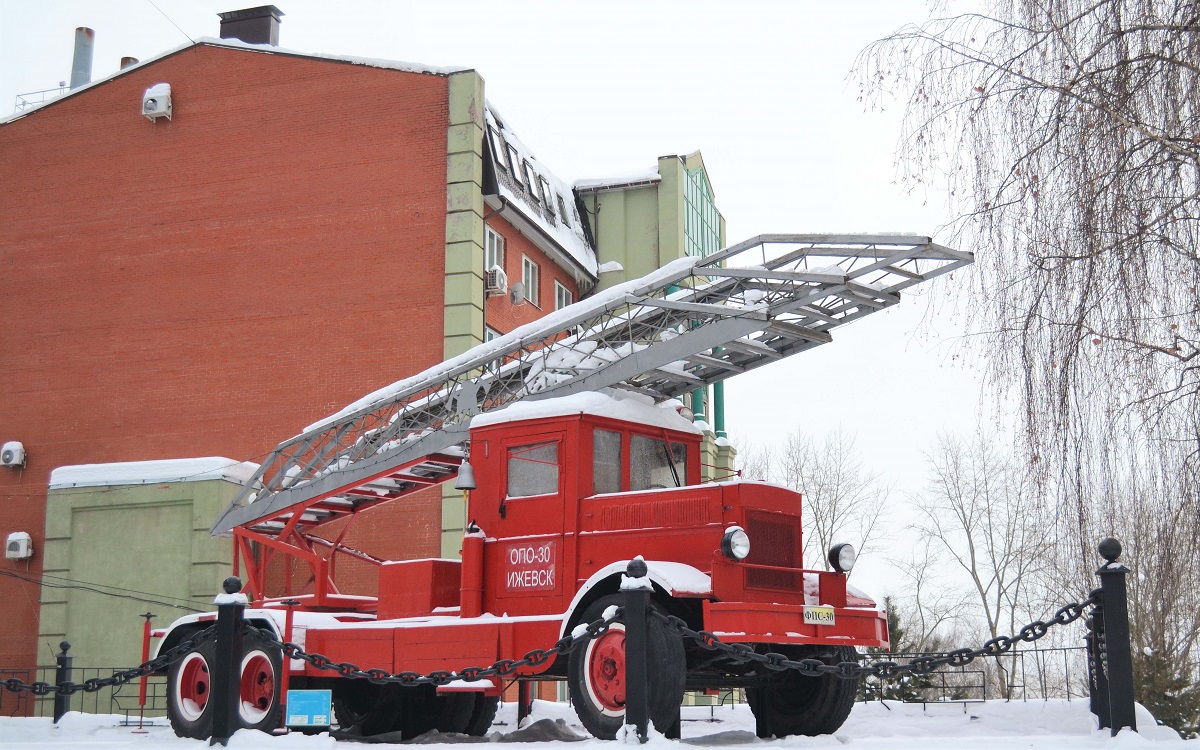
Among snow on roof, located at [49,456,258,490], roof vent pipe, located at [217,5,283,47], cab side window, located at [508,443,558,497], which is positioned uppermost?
roof vent pipe, located at [217,5,283,47]

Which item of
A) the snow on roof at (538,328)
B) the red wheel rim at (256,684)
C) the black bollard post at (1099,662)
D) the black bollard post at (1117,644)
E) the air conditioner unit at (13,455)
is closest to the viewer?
the black bollard post at (1117,644)

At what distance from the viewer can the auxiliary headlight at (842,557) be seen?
1123 cm

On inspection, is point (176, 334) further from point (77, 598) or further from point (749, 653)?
point (749, 653)

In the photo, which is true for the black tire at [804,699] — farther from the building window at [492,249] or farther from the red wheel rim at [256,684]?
the building window at [492,249]

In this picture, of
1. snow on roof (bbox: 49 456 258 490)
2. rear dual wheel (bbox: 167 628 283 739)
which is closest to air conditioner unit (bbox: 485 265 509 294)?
snow on roof (bbox: 49 456 258 490)

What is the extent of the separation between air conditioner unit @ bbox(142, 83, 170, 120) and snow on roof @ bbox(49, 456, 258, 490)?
7.39 metres

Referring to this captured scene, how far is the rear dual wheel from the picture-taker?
38.0 feet

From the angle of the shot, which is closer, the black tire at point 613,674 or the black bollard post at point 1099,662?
the black bollard post at point 1099,662

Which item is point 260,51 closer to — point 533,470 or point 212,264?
point 212,264

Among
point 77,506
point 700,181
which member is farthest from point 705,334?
point 700,181

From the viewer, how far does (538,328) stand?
13062 millimetres

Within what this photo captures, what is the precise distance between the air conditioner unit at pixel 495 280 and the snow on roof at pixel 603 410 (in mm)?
11414

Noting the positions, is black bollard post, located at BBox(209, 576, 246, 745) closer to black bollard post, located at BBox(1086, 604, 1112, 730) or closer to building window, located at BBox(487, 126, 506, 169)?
black bollard post, located at BBox(1086, 604, 1112, 730)

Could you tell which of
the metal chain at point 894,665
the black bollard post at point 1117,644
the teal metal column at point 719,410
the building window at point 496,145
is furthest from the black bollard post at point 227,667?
the teal metal column at point 719,410
